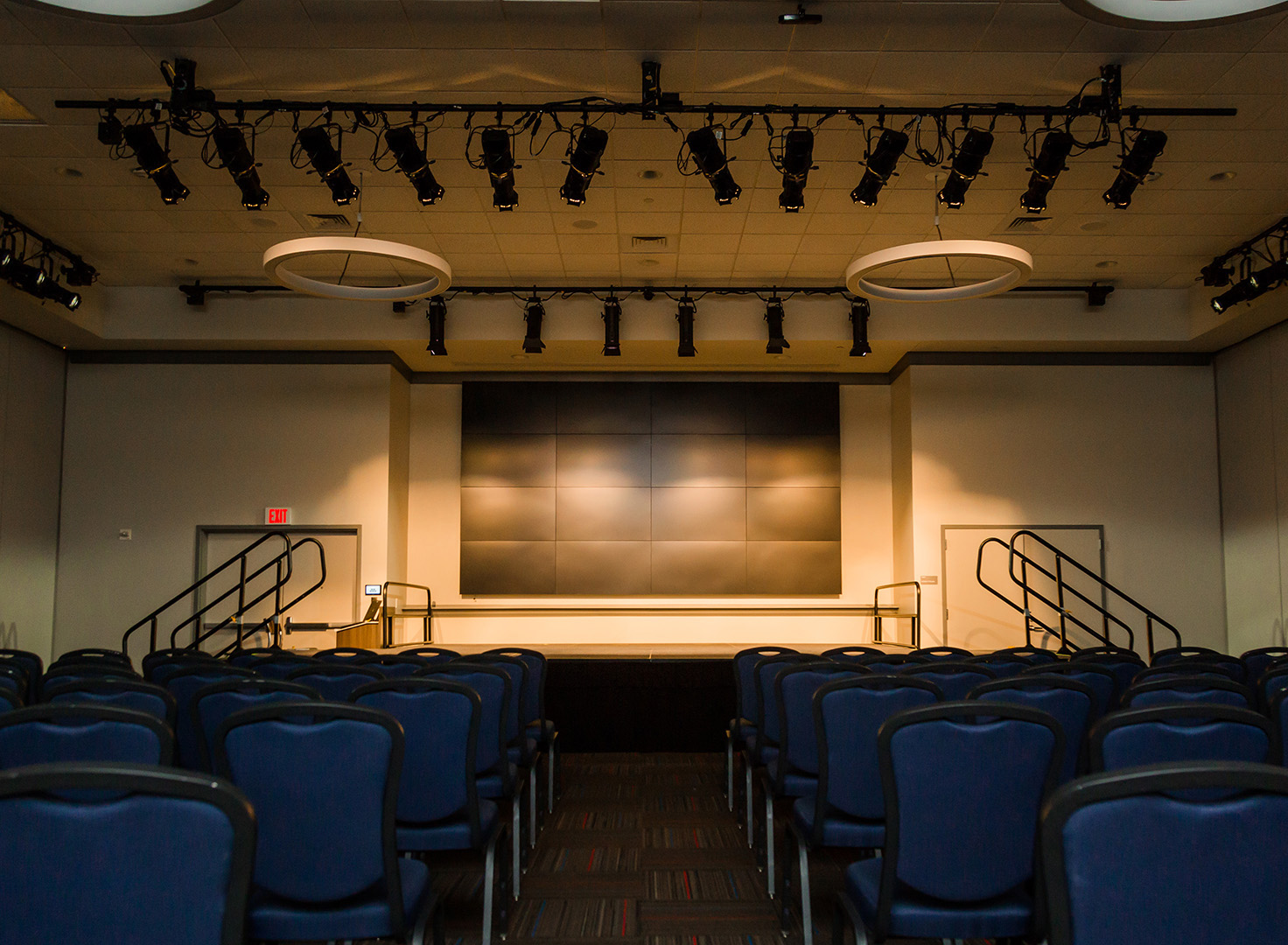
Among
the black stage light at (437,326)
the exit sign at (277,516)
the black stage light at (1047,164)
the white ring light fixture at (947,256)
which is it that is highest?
the black stage light at (1047,164)

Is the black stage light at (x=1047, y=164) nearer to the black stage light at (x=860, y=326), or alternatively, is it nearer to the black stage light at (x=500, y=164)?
the black stage light at (x=860, y=326)

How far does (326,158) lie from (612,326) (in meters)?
3.70

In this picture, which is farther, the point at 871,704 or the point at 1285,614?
the point at 1285,614

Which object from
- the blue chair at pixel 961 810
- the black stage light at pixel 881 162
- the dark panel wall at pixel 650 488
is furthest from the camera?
the dark panel wall at pixel 650 488

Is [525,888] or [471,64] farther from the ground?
[471,64]

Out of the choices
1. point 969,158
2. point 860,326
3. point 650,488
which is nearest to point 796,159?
point 969,158

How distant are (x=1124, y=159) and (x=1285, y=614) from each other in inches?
224

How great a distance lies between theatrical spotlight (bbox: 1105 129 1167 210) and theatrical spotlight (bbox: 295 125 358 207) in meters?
4.90

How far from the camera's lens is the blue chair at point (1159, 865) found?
48.8 inches

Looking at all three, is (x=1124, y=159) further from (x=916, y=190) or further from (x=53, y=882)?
(x=53, y=882)

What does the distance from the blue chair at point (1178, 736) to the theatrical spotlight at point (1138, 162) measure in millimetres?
4294

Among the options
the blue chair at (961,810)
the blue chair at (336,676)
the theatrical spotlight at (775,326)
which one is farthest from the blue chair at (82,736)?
the theatrical spotlight at (775,326)

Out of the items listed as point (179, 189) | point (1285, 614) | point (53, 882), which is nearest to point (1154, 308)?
point (1285, 614)

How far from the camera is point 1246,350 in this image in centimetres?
926
